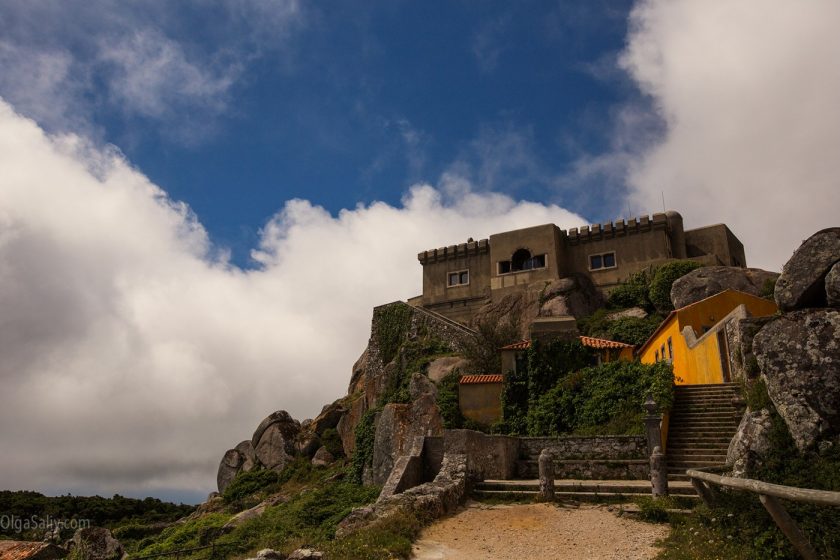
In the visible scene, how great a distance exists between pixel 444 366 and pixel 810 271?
21.3 meters

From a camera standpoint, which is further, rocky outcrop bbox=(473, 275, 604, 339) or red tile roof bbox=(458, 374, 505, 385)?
rocky outcrop bbox=(473, 275, 604, 339)

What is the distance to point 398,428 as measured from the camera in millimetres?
24328

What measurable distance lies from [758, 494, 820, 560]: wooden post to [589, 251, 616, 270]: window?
36351 millimetres

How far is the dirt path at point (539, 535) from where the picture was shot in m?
10.2

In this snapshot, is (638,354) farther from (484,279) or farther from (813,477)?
(813,477)

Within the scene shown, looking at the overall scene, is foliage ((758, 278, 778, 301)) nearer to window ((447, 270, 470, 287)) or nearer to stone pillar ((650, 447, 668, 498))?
window ((447, 270, 470, 287))

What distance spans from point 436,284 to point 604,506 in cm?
3466

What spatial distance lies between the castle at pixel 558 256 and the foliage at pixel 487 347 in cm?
932

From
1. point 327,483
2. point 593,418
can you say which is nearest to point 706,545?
point 593,418

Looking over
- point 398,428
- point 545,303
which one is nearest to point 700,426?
point 398,428

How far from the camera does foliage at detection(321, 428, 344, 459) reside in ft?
111

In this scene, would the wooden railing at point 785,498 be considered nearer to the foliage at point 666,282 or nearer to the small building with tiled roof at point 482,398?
the small building with tiled roof at point 482,398

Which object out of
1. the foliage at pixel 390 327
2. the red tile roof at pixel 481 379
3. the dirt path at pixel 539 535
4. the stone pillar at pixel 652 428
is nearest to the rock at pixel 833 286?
the stone pillar at pixel 652 428

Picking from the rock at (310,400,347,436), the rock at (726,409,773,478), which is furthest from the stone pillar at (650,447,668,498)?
the rock at (310,400,347,436)
